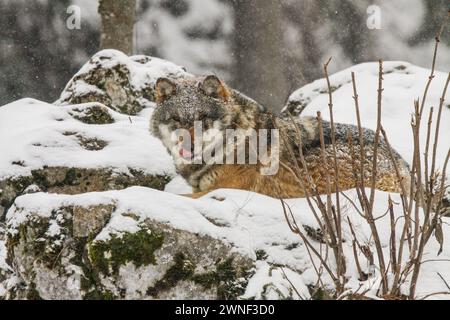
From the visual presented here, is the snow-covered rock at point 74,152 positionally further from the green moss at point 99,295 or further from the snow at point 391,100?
the snow at point 391,100

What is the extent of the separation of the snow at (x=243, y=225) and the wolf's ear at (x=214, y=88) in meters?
1.21

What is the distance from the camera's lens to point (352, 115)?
7570 mm

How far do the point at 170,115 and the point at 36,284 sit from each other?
74.8 inches

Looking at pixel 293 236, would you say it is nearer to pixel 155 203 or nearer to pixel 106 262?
pixel 155 203

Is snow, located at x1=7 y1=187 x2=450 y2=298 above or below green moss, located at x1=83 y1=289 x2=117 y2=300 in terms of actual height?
above

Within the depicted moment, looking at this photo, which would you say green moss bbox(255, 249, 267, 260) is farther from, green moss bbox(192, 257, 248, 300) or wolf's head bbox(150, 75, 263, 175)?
wolf's head bbox(150, 75, 263, 175)

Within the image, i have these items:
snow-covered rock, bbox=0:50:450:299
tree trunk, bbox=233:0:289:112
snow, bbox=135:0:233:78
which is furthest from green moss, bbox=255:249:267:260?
snow, bbox=135:0:233:78

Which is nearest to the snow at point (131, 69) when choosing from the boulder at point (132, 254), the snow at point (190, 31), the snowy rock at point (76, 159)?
the snowy rock at point (76, 159)

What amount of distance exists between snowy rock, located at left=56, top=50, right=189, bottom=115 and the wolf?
2.63 metres

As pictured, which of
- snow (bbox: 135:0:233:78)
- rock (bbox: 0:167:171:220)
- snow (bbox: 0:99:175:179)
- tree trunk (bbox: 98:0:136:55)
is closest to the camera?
rock (bbox: 0:167:171:220)

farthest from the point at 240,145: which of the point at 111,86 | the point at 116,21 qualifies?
the point at 116,21

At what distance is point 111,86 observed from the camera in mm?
7367

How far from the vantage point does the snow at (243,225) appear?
316 cm

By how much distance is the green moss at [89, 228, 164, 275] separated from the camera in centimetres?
310
